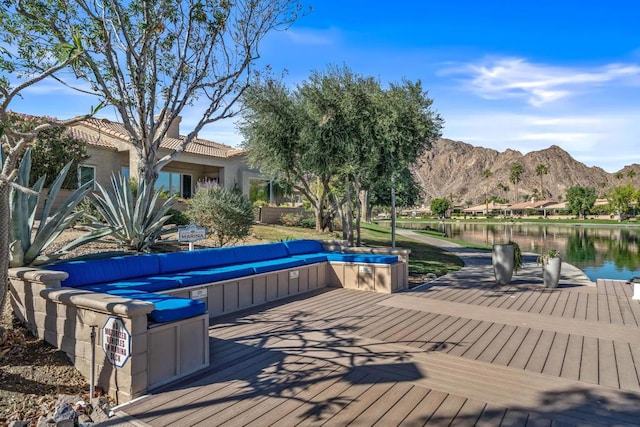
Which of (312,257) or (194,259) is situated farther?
(312,257)

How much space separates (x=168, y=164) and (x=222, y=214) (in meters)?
13.3

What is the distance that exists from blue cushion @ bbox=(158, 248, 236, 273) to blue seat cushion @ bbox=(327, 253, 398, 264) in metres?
2.40

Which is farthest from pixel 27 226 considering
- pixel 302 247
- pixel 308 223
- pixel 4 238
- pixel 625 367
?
pixel 308 223

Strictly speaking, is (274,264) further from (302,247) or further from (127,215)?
(127,215)

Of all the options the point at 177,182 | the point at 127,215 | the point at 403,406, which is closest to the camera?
the point at 403,406

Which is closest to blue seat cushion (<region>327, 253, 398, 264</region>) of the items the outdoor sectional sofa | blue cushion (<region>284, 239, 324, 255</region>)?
blue cushion (<region>284, 239, 324, 255</region>)

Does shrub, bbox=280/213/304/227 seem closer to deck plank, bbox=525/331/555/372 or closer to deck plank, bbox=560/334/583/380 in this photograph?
deck plank, bbox=525/331/555/372

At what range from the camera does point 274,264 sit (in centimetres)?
737

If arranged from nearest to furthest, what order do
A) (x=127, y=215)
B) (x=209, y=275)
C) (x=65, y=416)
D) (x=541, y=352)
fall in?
(x=65, y=416), (x=541, y=352), (x=209, y=275), (x=127, y=215)

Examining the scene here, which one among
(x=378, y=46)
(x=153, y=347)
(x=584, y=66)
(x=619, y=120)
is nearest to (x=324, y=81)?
(x=378, y=46)

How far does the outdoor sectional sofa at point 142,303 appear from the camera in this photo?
3643mm

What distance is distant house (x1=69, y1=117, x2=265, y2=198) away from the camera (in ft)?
59.4

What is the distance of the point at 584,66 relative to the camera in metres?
35.5

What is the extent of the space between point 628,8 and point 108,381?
18.8 m
